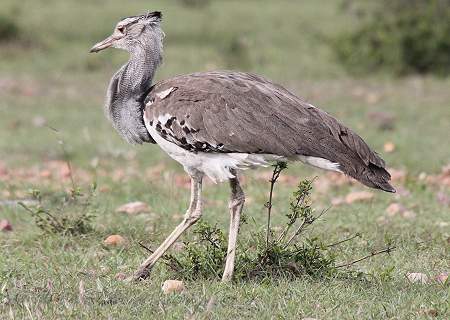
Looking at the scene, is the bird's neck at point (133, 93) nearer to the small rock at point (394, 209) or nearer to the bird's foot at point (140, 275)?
the bird's foot at point (140, 275)

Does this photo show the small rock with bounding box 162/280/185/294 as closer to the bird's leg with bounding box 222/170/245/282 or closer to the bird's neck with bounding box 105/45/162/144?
the bird's leg with bounding box 222/170/245/282

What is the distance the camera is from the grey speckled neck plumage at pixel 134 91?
181 inches

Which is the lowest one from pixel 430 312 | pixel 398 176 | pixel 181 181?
pixel 181 181

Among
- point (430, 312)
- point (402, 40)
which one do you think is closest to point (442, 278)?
point (430, 312)

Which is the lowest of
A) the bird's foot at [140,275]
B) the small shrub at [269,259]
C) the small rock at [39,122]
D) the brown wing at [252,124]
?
the small rock at [39,122]

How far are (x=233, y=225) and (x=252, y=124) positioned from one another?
549mm

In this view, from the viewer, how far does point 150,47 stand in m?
4.77

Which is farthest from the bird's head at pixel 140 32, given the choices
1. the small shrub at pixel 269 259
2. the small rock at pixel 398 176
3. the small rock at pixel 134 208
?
the small rock at pixel 398 176

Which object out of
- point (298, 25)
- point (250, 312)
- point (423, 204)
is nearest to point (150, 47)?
point (250, 312)

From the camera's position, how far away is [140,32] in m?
4.81

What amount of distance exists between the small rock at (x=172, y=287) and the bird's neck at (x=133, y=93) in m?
0.85

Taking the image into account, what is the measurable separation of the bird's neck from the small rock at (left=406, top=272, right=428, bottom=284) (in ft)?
4.62

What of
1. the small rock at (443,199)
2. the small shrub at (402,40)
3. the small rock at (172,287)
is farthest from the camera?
the small shrub at (402,40)

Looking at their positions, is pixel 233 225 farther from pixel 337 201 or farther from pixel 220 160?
pixel 337 201
